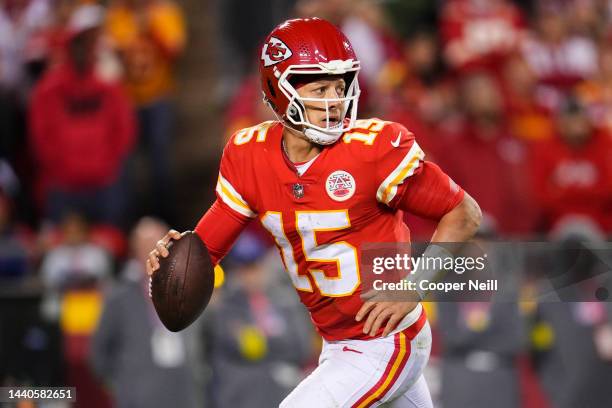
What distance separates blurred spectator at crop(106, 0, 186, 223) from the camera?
833 cm

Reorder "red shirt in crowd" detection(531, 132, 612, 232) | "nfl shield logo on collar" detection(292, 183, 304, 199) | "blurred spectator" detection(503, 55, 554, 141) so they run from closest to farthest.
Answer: "nfl shield logo on collar" detection(292, 183, 304, 199), "red shirt in crowd" detection(531, 132, 612, 232), "blurred spectator" detection(503, 55, 554, 141)

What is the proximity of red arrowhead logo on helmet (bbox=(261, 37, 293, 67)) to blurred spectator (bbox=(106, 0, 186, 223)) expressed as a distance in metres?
4.13

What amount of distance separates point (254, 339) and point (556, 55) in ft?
12.8

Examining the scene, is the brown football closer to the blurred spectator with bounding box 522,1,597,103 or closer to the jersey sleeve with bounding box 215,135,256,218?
the jersey sleeve with bounding box 215,135,256,218

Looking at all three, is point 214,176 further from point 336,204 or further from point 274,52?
point 336,204

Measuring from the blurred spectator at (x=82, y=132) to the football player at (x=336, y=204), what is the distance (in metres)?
3.70

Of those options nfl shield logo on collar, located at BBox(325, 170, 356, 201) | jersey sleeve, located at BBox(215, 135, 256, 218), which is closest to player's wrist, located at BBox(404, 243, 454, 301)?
nfl shield logo on collar, located at BBox(325, 170, 356, 201)

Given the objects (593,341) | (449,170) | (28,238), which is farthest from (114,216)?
(593,341)

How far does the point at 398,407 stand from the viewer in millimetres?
4242

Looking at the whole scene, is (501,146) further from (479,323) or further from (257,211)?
(257,211)

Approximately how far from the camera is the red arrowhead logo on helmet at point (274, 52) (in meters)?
4.18

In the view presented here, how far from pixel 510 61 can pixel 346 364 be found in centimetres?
528

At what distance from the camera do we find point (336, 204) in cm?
407

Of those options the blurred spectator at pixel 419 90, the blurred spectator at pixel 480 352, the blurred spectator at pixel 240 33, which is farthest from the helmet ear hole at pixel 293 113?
the blurred spectator at pixel 240 33
